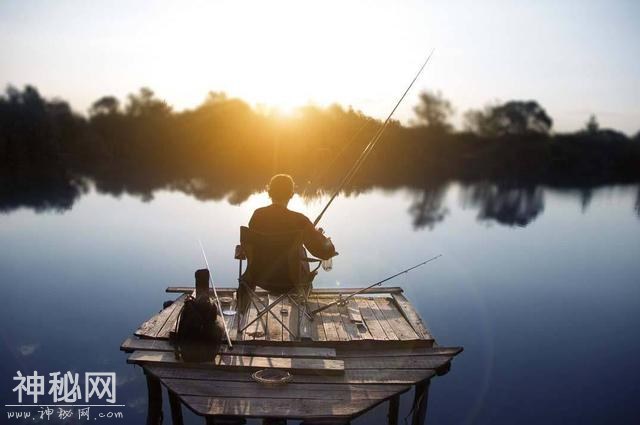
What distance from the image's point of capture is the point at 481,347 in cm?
968

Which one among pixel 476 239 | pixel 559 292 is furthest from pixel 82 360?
pixel 476 239

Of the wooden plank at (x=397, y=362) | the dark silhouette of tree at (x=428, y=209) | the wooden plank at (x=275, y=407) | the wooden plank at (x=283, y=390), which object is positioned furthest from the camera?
the dark silhouette of tree at (x=428, y=209)

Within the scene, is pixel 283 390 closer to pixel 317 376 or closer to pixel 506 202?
pixel 317 376

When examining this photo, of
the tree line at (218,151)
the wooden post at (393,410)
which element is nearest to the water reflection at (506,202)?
the tree line at (218,151)

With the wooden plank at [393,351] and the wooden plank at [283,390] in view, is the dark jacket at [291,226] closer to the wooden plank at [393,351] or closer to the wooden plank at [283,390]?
the wooden plank at [393,351]

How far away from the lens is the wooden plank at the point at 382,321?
4707 mm

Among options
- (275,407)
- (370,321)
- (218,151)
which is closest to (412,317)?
(370,321)

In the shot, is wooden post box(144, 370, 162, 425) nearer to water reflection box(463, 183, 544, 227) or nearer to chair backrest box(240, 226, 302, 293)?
chair backrest box(240, 226, 302, 293)

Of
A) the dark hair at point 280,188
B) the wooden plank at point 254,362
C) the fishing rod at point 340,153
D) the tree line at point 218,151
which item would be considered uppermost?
the tree line at point 218,151

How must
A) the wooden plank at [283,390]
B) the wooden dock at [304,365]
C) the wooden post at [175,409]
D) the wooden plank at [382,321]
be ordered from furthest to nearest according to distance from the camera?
the wooden post at [175,409] < the wooden plank at [382,321] < the wooden plank at [283,390] < the wooden dock at [304,365]

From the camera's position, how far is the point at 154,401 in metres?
5.09

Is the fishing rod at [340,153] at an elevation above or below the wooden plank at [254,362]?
above

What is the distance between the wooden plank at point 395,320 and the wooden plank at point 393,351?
6.5 inches

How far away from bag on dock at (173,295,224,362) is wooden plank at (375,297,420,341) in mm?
1891
